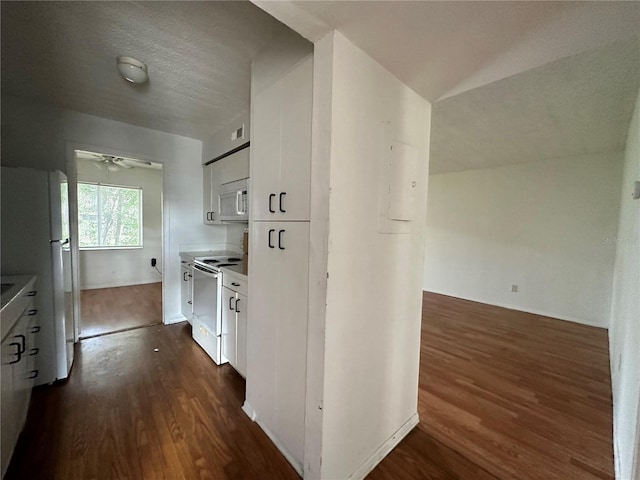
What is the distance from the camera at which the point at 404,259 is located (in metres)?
1.58

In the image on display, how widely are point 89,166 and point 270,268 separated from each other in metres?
5.43

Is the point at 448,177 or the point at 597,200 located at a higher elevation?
the point at 448,177

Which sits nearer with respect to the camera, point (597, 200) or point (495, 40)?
point (495, 40)

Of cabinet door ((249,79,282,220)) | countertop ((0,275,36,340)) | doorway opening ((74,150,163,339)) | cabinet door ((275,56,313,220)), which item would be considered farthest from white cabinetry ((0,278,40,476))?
doorway opening ((74,150,163,339))

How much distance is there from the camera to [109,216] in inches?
205

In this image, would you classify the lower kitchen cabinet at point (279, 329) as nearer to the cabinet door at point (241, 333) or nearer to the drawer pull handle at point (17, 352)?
the cabinet door at point (241, 333)

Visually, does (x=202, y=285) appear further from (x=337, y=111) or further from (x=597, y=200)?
(x=597, y=200)

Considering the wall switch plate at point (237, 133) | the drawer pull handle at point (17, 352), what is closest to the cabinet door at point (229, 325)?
the drawer pull handle at point (17, 352)

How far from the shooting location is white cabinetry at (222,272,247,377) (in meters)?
2.07

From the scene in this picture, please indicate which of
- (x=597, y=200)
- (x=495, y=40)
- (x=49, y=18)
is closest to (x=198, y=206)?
(x=49, y=18)

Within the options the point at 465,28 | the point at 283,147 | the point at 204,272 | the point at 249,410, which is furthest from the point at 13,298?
the point at 465,28

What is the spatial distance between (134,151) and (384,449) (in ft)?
12.3

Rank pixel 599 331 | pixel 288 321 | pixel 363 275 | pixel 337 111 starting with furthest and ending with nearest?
pixel 599 331
pixel 288 321
pixel 363 275
pixel 337 111

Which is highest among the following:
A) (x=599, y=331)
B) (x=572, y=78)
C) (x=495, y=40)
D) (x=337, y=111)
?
(x=572, y=78)
